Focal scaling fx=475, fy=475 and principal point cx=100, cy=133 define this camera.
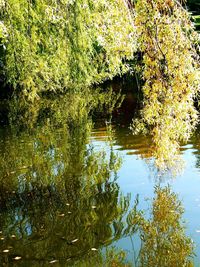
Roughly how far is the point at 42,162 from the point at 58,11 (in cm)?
411

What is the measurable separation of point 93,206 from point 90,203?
5.8 inches

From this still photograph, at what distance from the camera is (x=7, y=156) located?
11883 mm

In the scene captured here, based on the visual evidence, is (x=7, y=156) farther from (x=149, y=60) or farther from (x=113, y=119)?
(x=149, y=60)

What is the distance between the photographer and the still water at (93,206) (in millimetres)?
Answer: 6523

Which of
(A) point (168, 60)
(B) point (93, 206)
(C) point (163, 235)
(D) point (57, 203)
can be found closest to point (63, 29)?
(D) point (57, 203)

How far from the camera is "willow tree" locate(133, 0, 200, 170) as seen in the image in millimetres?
4891

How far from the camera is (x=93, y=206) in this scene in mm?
8203

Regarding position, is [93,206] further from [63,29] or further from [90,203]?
[63,29]

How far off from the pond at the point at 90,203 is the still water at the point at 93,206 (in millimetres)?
14

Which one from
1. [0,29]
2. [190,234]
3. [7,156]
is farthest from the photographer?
[7,156]

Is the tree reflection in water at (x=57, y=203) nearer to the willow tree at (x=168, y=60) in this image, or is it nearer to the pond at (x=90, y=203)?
the pond at (x=90, y=203)

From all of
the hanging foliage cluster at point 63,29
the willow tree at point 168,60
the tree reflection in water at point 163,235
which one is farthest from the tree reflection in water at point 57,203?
the willow tree at point 168,60

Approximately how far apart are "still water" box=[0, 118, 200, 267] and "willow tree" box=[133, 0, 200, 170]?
2.11 meters

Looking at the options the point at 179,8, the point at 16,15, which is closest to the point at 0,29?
the point at 16,15
